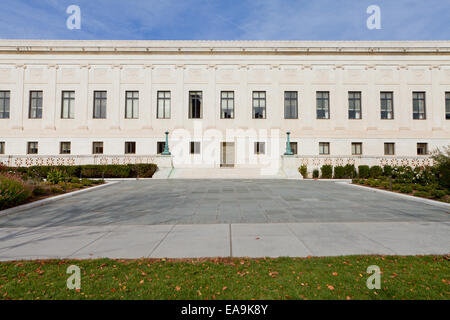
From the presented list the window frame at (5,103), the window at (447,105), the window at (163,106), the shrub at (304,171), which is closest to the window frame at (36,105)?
the window frame at (5,103)

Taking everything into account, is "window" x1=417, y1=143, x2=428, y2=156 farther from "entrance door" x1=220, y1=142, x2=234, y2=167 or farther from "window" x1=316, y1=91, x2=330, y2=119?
"entrance door" x1=220, y1=142, x2=234, y2=167

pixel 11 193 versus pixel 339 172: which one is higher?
pixel 339 172

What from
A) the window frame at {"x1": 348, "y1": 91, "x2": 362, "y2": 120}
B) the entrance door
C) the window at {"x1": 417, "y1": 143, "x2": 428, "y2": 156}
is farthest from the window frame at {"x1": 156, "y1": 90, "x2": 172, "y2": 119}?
the window at {"x1": 417, "y1": 143, "x2": 428, "y2": 156}

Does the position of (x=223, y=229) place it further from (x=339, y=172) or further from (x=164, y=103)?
(x=164, y=103)

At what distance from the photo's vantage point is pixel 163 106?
31109mm

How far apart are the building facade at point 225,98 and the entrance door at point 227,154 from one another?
0.18m

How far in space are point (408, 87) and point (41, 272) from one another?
127 feet

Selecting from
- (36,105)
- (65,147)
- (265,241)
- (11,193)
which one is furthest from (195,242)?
(36,105)

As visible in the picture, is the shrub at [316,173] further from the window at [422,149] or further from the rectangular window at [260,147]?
the window at [422,149]

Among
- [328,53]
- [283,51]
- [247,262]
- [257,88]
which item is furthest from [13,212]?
[328,53]

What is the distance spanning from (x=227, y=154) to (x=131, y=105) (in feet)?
44.5

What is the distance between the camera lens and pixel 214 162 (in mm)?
29828
